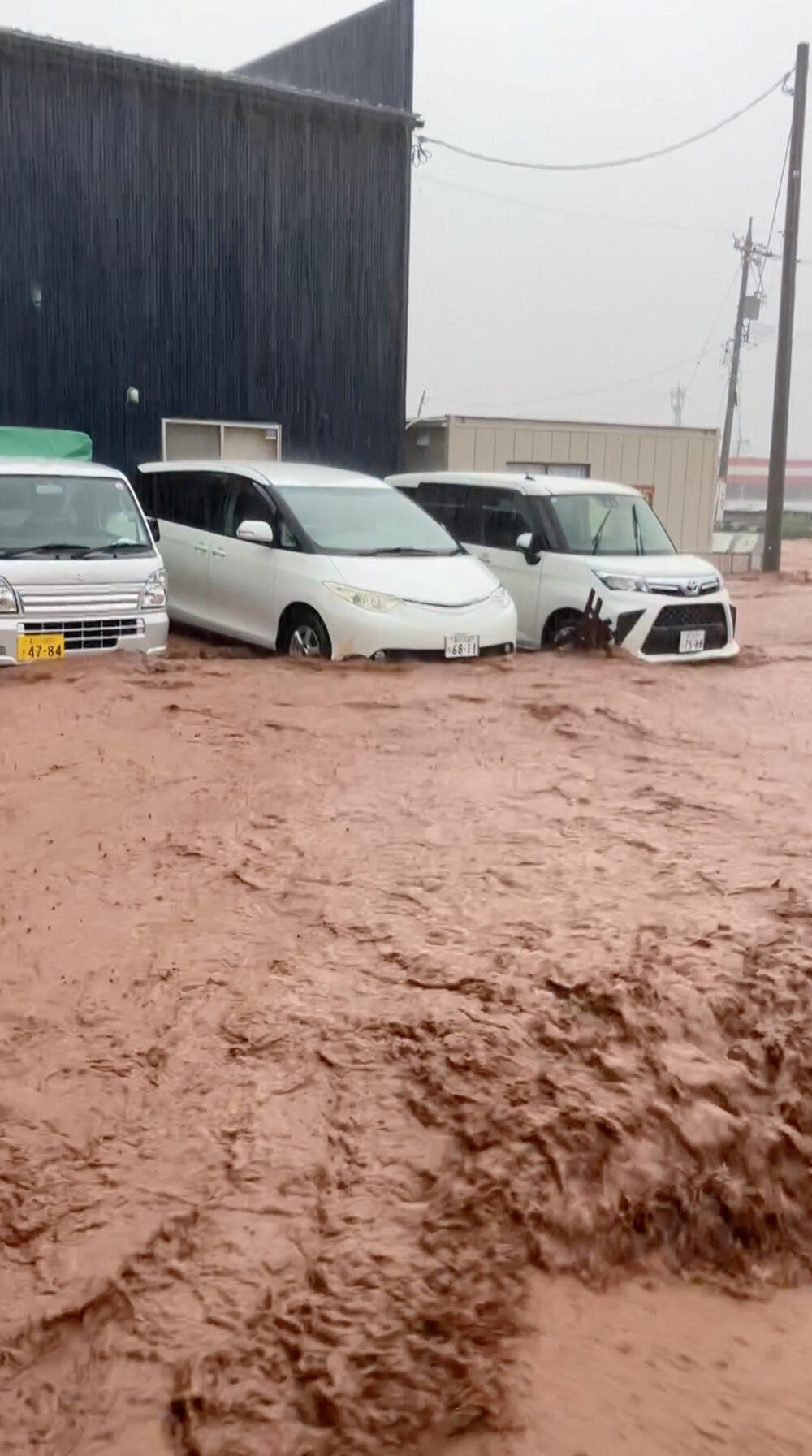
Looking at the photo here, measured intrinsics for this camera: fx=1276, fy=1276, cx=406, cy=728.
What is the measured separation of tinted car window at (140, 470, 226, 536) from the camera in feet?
33.0

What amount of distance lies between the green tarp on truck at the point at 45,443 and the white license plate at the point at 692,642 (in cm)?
606

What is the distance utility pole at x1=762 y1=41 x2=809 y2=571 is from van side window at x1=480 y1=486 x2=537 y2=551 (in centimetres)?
995

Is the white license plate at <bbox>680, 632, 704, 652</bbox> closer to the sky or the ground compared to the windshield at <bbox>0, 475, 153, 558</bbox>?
closer to the ground

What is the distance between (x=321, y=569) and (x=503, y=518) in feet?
8.33

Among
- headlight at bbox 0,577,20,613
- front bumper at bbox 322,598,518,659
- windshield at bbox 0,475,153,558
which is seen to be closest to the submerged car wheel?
front bumper at bbox 322,598,518,659

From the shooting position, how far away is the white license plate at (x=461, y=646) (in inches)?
336

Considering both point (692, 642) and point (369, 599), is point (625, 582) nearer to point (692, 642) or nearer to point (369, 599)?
point (692, 642)

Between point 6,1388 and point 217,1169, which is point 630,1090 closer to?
point 217,1169

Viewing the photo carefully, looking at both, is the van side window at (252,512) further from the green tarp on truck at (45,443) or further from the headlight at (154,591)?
the green tarp on truck at (45,443)

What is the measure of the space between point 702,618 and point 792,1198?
7355 millimetres

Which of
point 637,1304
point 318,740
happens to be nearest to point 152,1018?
point 637,1304

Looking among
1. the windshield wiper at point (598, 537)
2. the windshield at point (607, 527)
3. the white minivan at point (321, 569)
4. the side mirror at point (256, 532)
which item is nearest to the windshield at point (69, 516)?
the side mirror at point (256, 532)

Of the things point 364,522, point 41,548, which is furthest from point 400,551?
point 41,548

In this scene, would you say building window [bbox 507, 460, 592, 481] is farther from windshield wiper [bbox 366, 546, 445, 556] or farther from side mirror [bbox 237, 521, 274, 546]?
side mirror [bbox 237, 521, 274, 546]
